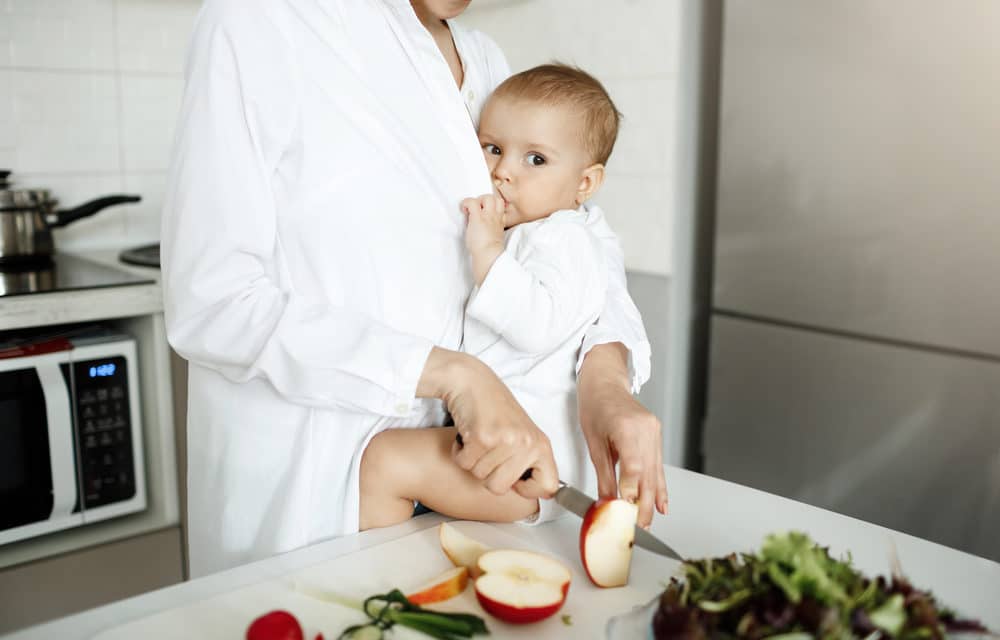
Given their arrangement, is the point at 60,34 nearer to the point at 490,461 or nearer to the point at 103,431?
the point at 103,431

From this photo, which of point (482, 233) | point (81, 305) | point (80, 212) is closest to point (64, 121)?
point (80, 212)

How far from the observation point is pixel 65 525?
5.42 ft

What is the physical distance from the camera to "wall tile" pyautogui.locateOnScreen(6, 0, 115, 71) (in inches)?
77.6

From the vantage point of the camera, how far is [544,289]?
2.93 ft

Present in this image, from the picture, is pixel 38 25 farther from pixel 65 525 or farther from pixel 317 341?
pixel 317 341

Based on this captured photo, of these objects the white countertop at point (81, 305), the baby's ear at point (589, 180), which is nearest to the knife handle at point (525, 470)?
the baby's ear at point (589, 180)

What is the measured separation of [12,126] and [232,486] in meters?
1.55

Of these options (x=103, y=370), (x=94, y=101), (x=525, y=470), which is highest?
(x=94, y=101)

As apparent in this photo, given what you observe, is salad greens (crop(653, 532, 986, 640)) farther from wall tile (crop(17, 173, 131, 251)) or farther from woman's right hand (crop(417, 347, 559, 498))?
wall tile (crop(17, 173, 131, 251))

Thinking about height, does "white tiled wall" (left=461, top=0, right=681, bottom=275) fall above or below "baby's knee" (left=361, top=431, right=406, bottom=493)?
above

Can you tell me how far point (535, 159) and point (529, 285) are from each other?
26 cm

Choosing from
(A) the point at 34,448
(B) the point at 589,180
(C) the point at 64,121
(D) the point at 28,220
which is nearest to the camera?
(B) the point at 589,180

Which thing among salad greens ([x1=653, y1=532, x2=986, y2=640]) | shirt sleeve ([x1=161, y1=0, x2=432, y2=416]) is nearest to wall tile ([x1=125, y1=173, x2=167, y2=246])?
shirt sleeve ([x1=161, y1=0, x2=432, y2=416])

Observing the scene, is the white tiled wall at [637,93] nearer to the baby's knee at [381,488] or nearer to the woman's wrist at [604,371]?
the woman's wrist at [604,371]
